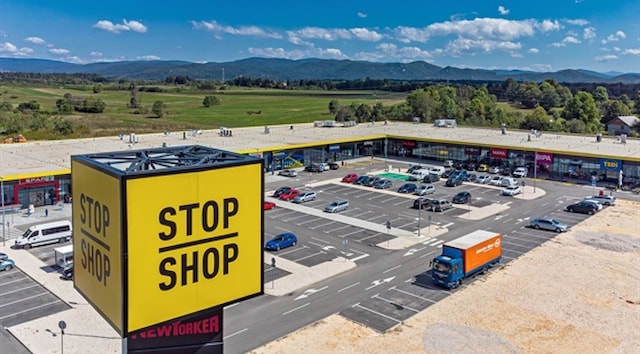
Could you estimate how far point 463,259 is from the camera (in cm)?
2697

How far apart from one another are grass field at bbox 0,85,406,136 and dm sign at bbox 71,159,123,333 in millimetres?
86846

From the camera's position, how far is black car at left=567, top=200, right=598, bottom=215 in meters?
42.3

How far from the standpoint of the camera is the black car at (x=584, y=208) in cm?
4234

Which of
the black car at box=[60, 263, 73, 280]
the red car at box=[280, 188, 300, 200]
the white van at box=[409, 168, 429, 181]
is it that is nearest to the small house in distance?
the white van at box=[409, 168, 429, 181]

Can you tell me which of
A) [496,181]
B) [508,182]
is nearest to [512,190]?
[508,182]

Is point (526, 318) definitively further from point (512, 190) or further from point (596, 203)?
point (512, 190)

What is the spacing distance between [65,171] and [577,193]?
149 feet

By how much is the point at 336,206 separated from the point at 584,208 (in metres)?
19.9

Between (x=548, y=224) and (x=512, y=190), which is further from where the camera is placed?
(x=512, y=190)

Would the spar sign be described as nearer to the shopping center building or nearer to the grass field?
the shopping center building

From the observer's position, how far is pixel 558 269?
96.9 feet

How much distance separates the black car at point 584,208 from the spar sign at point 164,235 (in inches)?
1509

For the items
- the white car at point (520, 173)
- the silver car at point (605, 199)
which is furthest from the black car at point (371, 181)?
the silver car at point (605, 199)

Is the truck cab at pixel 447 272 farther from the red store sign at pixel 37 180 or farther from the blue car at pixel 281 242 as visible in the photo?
the red store sign at pixel 37 180
